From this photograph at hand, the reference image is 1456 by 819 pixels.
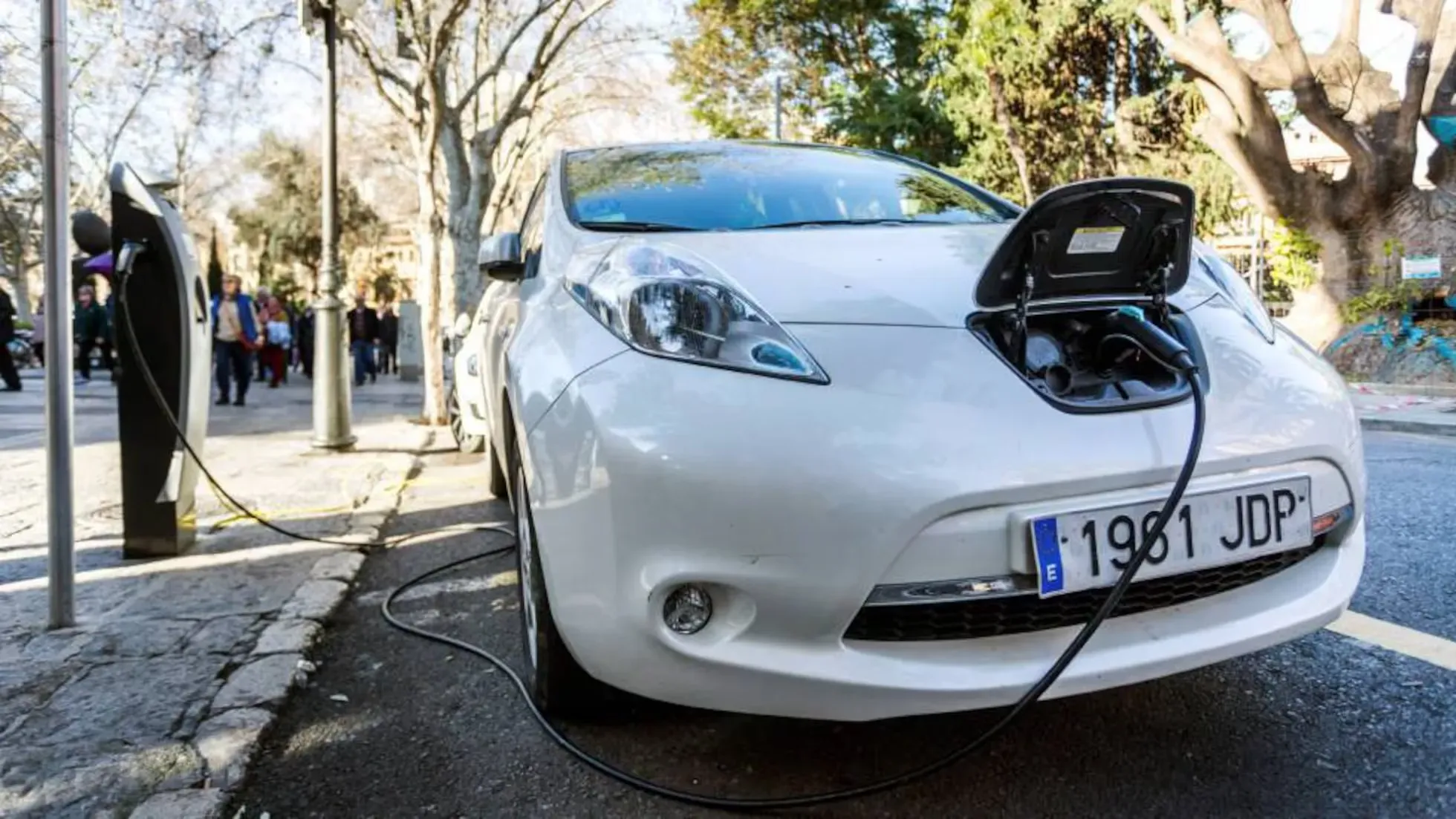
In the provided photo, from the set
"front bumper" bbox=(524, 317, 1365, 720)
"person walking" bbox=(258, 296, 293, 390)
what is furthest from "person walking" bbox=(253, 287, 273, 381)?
"front bumper" bbox=(524, 317, 1365, 720)

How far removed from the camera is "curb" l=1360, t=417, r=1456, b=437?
27.3ft

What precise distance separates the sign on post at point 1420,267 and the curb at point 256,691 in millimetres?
14870

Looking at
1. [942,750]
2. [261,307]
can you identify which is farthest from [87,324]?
[942,750]

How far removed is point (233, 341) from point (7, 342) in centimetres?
400

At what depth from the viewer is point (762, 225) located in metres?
2.67

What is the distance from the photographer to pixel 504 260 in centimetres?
291

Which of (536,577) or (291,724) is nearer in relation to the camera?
(536,577)

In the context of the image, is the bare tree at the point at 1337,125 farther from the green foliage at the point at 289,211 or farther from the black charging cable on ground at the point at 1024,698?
the green foliage at the point at 289,211

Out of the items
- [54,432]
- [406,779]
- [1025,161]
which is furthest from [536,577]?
[1025,161]

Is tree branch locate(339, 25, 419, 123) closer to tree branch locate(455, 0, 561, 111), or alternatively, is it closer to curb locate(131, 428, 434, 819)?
tree branch locate(455, 0, 561, 111)

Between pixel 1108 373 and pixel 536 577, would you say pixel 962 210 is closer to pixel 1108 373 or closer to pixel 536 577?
pixel 1108 373

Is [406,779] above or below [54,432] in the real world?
below

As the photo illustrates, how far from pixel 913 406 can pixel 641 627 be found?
59 cm

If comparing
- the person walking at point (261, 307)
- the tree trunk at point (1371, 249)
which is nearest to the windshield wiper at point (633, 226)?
the person walking at point (261, 307)
